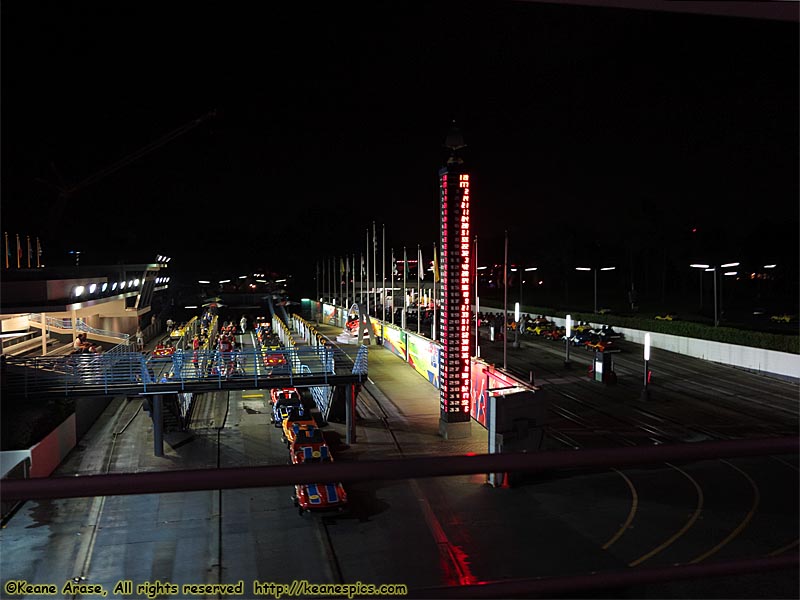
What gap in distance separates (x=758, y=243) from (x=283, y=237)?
109637 millimetres

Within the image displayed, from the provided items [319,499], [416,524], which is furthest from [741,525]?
[319,499]

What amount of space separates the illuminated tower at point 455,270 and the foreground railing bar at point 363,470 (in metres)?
19.0

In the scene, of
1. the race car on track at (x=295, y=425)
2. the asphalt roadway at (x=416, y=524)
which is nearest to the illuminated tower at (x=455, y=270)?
the asphalt roadway at (x=416, y=524)

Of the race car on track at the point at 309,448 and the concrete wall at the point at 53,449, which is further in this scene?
the concrete wall at the point at 53,449

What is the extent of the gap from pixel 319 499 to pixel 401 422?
9.88m

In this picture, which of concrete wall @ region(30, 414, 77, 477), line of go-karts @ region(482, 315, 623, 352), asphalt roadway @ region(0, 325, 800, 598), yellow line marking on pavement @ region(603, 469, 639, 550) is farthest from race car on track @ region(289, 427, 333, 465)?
line of go-karts @ region(482, 315, 623, 352)

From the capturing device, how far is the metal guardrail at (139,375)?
2055 cm

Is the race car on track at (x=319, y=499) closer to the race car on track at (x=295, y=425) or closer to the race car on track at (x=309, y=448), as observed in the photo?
the race car on track at (x=309, y=448)

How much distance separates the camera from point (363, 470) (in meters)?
1.81

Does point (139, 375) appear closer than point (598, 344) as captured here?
Yes

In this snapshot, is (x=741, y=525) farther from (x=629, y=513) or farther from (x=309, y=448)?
(x=309, y=448)

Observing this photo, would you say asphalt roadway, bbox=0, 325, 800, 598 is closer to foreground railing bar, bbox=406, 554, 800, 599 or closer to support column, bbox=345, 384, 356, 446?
support column, bbox=345, 384, 356, 446

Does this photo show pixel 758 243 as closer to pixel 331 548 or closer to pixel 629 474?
pixel 629 474

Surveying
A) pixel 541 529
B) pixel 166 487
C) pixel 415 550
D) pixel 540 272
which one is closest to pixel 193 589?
A: pixel 415 550
